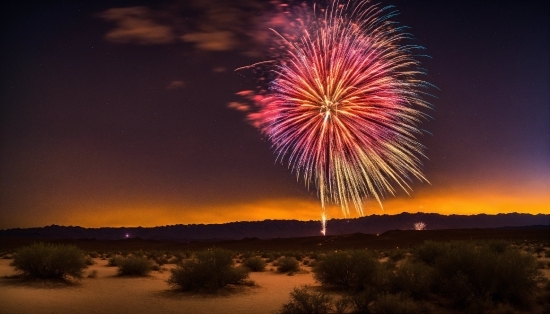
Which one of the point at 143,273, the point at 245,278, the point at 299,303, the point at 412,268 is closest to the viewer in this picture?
the point at 299,303

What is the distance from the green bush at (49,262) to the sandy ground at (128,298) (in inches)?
28.2

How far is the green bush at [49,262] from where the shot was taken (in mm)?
19812

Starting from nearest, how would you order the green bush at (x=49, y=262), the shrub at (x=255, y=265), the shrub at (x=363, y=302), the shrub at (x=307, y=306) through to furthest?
the shrub at (x=307, y=306) < the shrub at (x=363, y=302) < the green bush at (x=49, y=262) < the shrub at (x=255, y=265)

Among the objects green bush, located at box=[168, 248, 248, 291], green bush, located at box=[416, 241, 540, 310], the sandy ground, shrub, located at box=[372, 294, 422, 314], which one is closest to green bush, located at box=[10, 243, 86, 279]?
the sandy ground

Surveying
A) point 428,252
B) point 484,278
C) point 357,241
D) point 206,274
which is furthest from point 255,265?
point 357,241

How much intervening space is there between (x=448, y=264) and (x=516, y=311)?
276 cm

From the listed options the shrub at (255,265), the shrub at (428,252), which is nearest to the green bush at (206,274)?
the shrub at (255,265)

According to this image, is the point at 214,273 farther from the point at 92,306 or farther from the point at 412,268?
the point at 412,268

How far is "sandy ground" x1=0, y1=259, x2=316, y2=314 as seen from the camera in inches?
576

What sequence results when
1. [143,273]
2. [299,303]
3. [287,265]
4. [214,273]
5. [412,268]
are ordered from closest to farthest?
[299,303] < [412,268] < [214,273] < [143,273] < [287,265]

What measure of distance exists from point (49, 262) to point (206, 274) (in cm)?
681

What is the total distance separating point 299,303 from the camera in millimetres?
12547

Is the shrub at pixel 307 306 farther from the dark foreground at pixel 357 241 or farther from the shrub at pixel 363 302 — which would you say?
the dark foreground at pixel 357 241

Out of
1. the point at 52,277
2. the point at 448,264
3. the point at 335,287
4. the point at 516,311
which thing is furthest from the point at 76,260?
the point at 516,311
